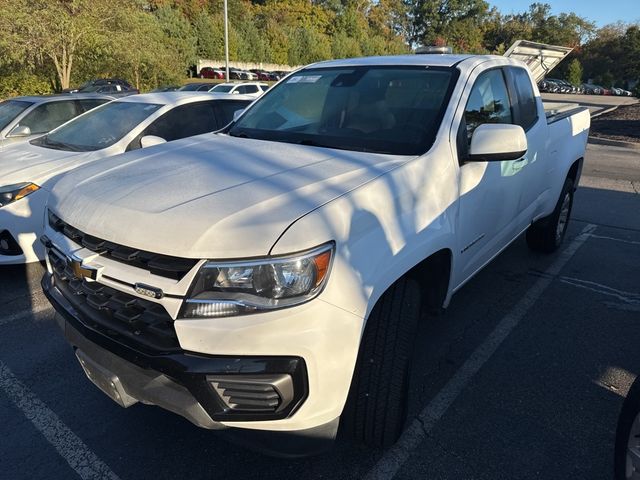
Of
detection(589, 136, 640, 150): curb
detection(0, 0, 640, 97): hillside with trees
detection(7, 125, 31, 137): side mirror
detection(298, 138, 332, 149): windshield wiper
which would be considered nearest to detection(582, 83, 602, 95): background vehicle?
detection(0, 0, 640, 97): hillside with trees

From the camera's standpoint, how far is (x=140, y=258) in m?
1.85

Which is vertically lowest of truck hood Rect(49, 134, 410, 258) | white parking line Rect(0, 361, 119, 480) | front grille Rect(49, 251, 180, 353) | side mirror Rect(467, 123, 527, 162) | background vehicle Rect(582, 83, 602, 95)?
background vehicle Rect(582, 83, 602, 95)

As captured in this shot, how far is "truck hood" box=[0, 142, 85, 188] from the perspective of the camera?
4148 millimetres

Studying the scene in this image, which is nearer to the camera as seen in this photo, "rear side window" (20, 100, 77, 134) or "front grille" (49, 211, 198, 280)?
"front grille" (49, 211, 198, 280)

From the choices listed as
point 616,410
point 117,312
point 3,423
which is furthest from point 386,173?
point 3,423

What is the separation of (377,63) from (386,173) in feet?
4.67

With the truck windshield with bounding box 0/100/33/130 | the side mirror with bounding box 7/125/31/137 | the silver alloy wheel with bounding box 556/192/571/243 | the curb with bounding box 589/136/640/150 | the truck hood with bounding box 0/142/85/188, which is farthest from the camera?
the curb with bounding box 589/136/640/150

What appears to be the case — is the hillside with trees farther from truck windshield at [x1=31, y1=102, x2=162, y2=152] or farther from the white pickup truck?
the white pickup truck

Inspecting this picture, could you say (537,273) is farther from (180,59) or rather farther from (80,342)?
(180,59)

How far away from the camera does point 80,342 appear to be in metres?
2.12

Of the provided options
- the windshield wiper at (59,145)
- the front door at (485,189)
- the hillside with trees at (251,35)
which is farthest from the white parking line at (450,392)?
the hillside with trees at (251,35)

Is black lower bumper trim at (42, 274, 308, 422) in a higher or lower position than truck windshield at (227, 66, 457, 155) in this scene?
lower

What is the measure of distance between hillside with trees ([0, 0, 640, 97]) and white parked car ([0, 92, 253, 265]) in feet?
56.7

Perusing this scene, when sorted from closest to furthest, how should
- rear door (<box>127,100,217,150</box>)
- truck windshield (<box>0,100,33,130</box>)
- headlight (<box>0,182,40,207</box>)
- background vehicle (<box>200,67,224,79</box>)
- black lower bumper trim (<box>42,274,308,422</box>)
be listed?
black lower bumper trim (<box>42,274,308,422</box>) → headlight (<box>0,182,40,207</box>) → rear door (<box>127,100,217,150</box>) → truck windshield (<box>0,100,33,130</box>) → background vehicle (<box>200,67,224,79</box>)
